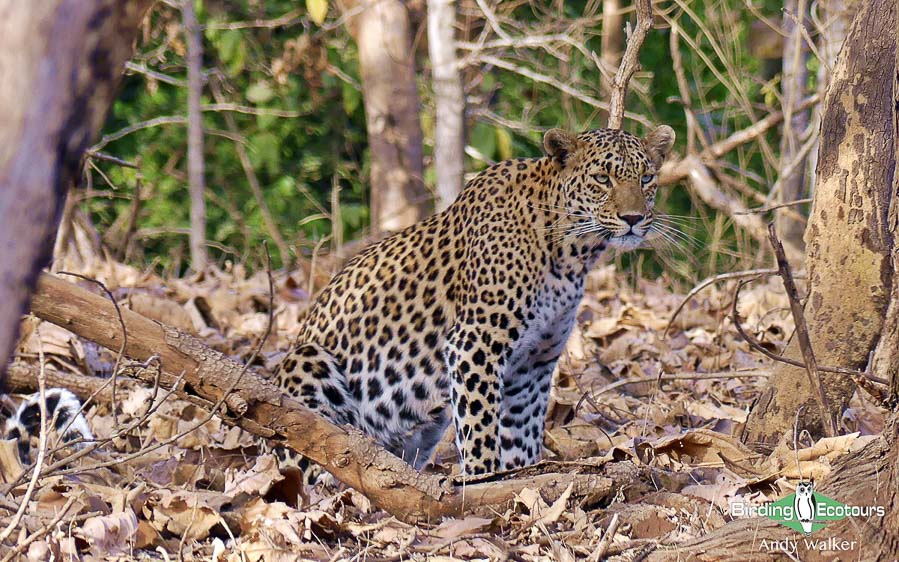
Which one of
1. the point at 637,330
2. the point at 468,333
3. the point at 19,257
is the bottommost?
the point at 637,330

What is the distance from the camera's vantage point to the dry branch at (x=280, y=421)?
3918 millimetres

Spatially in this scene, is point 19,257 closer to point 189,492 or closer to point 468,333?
point 189,492

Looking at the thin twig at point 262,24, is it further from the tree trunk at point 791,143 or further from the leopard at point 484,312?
the leopard at point 484,312

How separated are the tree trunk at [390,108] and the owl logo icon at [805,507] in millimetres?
8459

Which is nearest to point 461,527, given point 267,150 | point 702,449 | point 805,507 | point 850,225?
point 805,507

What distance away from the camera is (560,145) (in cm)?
591

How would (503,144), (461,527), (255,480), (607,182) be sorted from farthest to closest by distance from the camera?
(503,144) < (607,182) < (255,480) < (461,527)

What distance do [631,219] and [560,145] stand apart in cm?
56

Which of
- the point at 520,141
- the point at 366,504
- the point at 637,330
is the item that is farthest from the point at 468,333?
the point at 520,141

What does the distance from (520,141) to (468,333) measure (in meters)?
12.7

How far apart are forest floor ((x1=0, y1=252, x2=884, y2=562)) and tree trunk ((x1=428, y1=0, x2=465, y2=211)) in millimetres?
4192

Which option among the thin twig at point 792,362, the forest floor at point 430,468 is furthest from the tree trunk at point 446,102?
the thin twig at point 792,362

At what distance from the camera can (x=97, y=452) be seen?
5059mm

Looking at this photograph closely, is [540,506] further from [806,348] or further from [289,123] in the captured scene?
[289,123]
